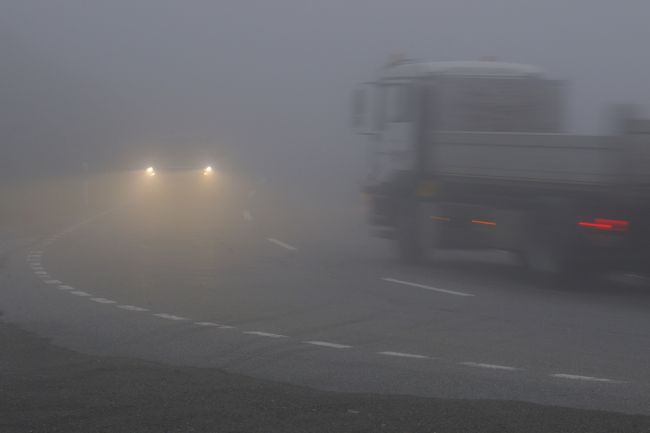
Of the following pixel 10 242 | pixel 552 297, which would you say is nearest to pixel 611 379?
pixel 552 297

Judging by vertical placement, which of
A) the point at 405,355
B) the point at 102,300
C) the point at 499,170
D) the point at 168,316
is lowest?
the point at 102,300

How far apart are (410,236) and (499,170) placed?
2.83 meters

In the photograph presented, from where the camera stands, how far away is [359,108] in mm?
19828

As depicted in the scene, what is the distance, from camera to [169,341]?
33.6 ft

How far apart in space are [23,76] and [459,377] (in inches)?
3128

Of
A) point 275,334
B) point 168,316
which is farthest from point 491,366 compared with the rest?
point 168,316

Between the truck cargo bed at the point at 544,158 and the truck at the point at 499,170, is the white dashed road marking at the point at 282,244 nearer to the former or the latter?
the truck at the point at 499,170

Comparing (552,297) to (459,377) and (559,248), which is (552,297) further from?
(459,377)

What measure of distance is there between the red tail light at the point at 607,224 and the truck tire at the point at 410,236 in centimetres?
433

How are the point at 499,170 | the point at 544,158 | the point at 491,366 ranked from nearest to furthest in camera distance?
the point at 491,366, the point at 544,158, the point at 499,170

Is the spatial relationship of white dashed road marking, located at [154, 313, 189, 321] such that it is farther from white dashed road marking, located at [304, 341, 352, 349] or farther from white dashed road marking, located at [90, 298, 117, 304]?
white dashed road marking, located at [304, 341, 352, 349]

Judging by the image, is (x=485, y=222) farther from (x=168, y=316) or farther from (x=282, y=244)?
(x=282, y=244)

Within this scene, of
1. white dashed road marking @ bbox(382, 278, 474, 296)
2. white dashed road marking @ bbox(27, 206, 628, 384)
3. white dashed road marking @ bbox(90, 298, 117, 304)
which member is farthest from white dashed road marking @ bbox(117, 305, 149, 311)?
white dashed road marking @ bbox(382, 278, 474, 296)

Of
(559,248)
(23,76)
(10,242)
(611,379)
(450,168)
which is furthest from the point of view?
(23,76)
